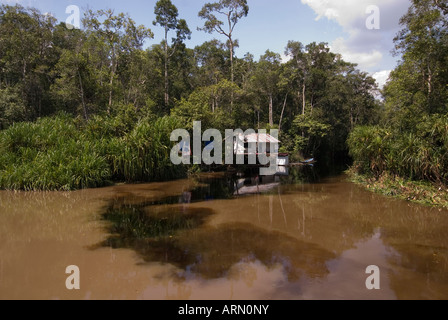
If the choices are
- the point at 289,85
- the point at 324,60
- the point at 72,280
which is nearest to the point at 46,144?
the point at 72,280

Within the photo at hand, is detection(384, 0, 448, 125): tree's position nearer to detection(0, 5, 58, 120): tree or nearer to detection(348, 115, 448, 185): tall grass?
detection(348, 115, 448, 185): tall grass

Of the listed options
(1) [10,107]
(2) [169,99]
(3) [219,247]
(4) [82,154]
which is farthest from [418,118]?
(1) [10,107]

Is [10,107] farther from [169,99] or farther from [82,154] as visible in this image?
[169,99]

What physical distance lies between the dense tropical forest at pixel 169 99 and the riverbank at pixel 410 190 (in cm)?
37

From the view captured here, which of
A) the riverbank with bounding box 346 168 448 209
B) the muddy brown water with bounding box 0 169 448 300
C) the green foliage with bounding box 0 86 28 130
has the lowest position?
the muddy brown water with bounding box 0 169 448 300

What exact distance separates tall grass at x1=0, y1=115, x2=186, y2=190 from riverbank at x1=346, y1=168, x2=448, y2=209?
8.68 meters

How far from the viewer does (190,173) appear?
14.4m

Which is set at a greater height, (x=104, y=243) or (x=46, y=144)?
(x=46, y=144)

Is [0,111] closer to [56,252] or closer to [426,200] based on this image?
[56,252]

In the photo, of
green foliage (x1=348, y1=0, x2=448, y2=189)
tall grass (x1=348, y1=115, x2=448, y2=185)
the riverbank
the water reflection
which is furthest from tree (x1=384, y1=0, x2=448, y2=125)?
the water reflection

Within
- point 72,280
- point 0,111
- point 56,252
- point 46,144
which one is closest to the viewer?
point 72,280

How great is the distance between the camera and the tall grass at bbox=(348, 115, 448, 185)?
8914 millimetres

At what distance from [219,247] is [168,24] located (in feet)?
73.7

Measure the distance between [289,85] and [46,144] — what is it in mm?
21510
